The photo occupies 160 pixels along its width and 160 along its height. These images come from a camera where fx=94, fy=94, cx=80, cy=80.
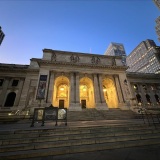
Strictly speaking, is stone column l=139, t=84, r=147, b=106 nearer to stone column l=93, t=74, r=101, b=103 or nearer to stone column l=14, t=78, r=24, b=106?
stone column l=93, t=74, r=101, b=103

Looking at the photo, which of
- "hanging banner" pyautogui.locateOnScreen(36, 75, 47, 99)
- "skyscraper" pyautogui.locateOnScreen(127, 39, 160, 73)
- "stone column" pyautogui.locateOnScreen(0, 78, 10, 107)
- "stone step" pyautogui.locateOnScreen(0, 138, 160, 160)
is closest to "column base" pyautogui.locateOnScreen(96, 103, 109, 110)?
"hanging banner" pyautogui.locateOnScreen(36, 75, 47, 99)

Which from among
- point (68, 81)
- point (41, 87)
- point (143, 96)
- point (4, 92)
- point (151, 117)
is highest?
point (68, 81)

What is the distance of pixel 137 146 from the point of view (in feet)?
13.5

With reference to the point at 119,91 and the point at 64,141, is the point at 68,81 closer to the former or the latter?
the point at 119,91

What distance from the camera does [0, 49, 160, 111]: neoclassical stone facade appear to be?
2136 centimetres

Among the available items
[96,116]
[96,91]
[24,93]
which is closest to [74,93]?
[96,91]

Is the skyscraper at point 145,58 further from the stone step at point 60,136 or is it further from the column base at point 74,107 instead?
the stone step at point 60,136

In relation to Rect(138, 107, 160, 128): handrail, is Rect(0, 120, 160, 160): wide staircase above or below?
below

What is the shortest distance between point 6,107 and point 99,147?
25.7 metres

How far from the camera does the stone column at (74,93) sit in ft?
62.7

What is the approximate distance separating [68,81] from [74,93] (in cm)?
421

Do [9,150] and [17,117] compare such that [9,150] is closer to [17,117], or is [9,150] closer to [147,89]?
[17,117]

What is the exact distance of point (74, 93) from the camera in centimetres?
2117

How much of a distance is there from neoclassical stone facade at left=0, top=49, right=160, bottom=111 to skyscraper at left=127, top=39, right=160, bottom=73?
4357 centimetres
